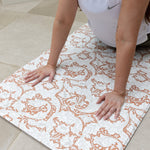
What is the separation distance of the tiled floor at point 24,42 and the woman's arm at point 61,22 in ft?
0.90

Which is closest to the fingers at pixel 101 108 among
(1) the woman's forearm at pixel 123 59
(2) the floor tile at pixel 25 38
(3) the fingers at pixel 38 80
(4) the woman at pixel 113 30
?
(4) the woman at pixel 113 30

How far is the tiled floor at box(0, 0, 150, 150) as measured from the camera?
819 millimetres

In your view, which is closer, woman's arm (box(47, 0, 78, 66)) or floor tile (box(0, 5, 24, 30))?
woman's arm (box(47, 0, 78, 66))

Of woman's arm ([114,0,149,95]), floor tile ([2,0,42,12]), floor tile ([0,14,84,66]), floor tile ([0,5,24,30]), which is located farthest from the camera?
floor tile ([2,0,42,12])

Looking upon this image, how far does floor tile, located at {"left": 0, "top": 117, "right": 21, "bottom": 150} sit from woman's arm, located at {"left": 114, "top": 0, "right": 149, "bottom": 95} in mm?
483

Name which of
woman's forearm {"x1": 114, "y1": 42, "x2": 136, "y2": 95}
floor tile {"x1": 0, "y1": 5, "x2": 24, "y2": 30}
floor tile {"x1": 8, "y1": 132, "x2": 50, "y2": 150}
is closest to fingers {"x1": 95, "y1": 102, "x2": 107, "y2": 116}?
woman's forearm {"x1": 114, "y1": 42, "x2": 136, "y2": 95}

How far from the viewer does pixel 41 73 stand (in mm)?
1101

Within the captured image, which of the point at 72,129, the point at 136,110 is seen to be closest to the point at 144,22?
the point at 136,110

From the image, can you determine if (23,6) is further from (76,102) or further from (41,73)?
(76,102)

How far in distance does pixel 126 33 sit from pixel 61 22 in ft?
1.22

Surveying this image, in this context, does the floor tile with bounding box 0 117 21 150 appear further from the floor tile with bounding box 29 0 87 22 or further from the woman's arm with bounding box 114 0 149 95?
the floor tile with bounding box 29 0 87 22

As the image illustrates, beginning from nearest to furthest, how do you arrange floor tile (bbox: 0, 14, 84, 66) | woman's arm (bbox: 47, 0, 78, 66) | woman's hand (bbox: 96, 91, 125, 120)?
1. woman's hand (bbox: 96, 91, 125, 120)
2. woman's arm (bbox: 47, 0, 78, 66)
3. floor tile (bbox: 0, 14, 84, 66)

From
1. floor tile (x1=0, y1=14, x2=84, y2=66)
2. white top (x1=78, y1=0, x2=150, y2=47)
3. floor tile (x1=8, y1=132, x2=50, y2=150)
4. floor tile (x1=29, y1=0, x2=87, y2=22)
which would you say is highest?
white top (x1=78, y1=0, x2=150, y2=47)

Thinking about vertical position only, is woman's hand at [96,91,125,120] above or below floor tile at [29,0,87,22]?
below
